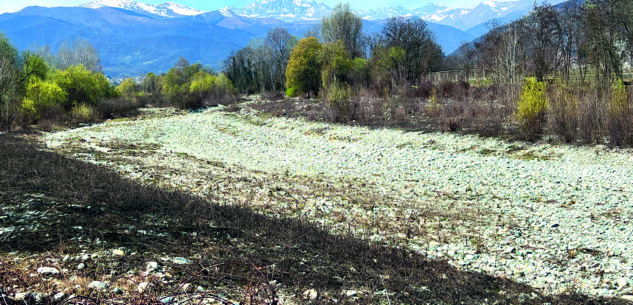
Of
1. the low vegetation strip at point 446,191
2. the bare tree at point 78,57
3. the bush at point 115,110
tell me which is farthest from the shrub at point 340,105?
the bare tree at point 78,57

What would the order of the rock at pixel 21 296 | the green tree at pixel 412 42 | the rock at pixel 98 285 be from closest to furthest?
the rock at pixel 21 296 → the rock at pixel 98 285 → the green tree at pixel 412 42

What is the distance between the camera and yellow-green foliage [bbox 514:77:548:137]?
55.6 ft

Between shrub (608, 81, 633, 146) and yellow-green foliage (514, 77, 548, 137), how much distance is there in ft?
8.89

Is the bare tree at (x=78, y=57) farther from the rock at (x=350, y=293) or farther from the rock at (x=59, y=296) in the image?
the rock at (x=350, y=293)

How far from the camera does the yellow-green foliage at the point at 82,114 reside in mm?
33625

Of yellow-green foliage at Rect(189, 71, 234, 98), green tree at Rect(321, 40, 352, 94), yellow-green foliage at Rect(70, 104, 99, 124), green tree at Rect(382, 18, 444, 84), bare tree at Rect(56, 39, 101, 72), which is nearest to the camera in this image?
yellow-green foliage at Rect(70, 104, 99, 124)

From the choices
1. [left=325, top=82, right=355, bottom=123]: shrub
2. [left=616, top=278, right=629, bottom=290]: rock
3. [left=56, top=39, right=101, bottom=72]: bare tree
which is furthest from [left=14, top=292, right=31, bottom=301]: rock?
[left=56, top=39, right=101, bottom=72]: bare tree

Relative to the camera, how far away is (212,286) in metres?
4.49

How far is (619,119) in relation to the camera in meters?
14.1

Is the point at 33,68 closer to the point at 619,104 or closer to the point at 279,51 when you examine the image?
the point at 619,104

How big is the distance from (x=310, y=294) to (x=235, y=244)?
2046 millimetres

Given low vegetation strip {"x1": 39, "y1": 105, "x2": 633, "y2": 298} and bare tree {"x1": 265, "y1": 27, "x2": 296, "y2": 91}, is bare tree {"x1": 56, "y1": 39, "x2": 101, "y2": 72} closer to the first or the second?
bare tree {"x1": 265, "y1": 27, "x2": 296, "y2": 91}

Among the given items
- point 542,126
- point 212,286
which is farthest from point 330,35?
point 212,286

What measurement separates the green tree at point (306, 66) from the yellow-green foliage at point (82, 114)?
863 inches
